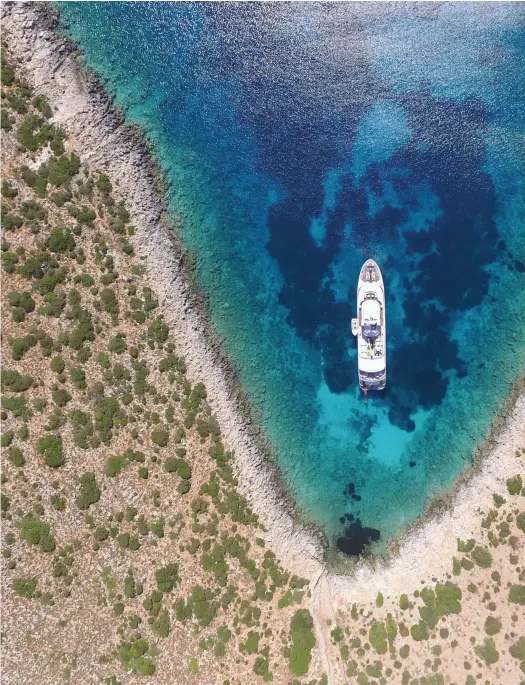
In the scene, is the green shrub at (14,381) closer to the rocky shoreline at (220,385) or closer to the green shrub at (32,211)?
the rocky shoreline at (220,385)

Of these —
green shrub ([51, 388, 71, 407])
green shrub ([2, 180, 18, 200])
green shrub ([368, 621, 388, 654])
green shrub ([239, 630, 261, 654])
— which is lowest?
green shrub ([368, 621, 388, 654])

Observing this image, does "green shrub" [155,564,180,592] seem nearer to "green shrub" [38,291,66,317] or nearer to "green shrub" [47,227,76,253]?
"green shrub" [38,291,66,317]

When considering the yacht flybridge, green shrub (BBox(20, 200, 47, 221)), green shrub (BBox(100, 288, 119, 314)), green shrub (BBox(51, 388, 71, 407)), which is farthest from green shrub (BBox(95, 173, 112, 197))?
the yacht flybridge

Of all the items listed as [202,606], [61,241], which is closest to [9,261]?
[61,241]

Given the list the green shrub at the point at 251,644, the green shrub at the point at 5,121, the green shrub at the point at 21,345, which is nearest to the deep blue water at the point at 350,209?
the green shrub at the point at 251,644

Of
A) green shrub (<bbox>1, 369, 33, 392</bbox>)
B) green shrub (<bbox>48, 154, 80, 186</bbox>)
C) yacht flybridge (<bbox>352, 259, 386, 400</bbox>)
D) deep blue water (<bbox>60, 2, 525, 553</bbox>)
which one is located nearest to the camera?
green shrub (<bbox>1, 369, 33, 392</bbox>)

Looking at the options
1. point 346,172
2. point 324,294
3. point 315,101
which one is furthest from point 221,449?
point 315,101
